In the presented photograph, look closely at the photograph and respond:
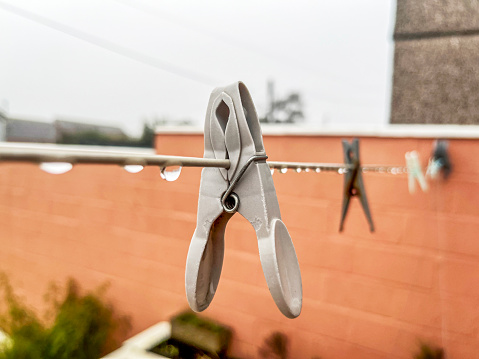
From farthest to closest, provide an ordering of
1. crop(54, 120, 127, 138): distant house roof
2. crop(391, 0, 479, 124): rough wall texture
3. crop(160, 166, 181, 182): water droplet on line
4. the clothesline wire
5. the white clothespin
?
1. crop(54, 120, 127, 138): distant house roof
2. crop(391, 0, 479, 124): rough wall texture
3. the white clothespin
4. crop(160, 166, 181, 182): water droplet on line
5. the clothesline wire

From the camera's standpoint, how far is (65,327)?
2045 mm

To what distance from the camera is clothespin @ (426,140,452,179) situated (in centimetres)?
130

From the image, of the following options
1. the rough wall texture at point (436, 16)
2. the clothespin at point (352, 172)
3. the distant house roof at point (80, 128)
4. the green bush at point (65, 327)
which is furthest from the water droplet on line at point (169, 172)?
the distant house roof at point (80, 128)

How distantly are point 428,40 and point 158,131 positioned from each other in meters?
1.80

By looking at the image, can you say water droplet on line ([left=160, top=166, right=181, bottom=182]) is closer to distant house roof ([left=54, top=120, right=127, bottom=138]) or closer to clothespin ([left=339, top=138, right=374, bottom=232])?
clothespin ([left=339, top=138, right=374, bottom=232])

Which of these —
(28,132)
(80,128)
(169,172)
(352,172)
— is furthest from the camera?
(80,128)

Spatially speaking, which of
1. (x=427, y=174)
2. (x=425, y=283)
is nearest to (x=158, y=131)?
(x=427, y=174)

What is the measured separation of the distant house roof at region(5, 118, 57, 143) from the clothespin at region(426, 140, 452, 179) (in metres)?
2.86

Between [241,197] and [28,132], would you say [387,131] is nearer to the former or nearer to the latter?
[241,197]

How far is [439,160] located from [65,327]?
7.46 ft

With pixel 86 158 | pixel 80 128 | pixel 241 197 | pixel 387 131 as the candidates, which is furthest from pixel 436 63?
pixel 80 128

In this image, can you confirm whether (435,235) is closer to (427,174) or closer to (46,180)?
(427,174)

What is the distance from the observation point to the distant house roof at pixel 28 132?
2.70m

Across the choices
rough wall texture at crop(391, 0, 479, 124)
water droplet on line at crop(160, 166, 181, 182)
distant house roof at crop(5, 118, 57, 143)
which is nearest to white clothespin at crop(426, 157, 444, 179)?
rough wall texture at crop(391, 0, 479, 124)
